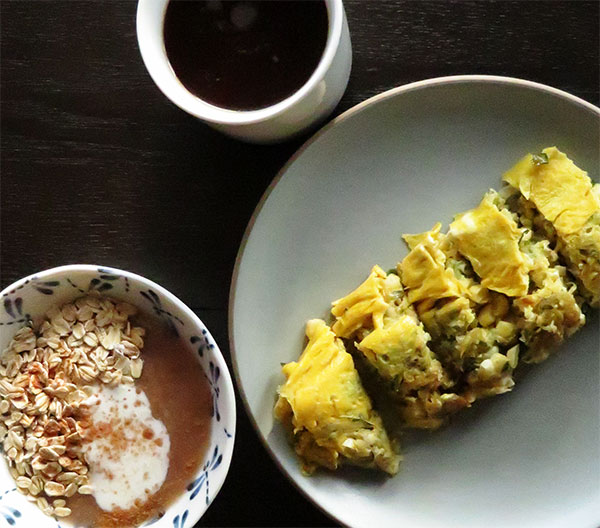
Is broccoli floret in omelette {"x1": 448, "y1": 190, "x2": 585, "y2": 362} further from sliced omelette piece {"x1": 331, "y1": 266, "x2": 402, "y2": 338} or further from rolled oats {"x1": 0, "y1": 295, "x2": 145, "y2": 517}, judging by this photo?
rolled oats {"x1": 0, "y1": 295, "x2": 145, "y2": 517}

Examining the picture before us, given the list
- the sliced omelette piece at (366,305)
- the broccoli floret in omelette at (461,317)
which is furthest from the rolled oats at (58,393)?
the broccoli floret in omelette at (461,317)

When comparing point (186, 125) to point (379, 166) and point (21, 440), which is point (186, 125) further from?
point (21, 440)

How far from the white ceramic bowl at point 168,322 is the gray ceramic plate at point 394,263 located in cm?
12

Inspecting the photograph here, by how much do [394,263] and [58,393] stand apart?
2.24 ft

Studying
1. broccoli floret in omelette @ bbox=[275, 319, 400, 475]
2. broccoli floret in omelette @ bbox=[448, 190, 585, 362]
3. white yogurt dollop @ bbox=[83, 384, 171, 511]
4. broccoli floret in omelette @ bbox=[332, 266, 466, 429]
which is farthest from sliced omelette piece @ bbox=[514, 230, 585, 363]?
white yogurt dollop @ bbox=[83, 384, 171, 511]

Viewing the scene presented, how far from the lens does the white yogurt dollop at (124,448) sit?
138cm

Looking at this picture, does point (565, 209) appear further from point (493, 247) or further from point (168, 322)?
point (168, 322)

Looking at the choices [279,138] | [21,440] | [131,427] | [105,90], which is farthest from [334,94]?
[21,440]

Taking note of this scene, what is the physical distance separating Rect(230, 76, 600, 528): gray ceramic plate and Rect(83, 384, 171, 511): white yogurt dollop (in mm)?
190

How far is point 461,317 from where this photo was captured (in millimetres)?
1393

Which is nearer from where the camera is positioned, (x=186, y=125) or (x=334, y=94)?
(x=334, y=94)

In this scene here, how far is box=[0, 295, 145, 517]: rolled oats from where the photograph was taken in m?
1.37

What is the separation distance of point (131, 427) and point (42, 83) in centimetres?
75

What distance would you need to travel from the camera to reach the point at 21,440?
1385 millimetres
